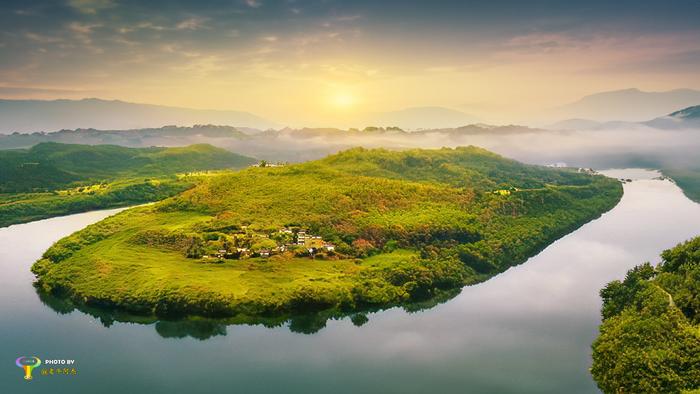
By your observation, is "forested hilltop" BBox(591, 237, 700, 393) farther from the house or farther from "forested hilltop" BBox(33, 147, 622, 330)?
the house

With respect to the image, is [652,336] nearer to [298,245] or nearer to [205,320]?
[205,320]

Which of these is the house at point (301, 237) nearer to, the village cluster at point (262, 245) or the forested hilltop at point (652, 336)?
the village cluster at point (262, 245)

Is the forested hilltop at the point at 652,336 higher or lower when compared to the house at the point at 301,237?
lower

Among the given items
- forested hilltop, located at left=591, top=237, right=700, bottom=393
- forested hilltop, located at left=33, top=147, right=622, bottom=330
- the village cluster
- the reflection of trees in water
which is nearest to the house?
the village cluster

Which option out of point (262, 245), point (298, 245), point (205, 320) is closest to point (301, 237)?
point (298, 245)

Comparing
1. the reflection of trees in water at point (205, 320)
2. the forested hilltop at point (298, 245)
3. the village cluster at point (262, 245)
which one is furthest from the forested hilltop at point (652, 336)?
the village cluster at point (262, 245)
